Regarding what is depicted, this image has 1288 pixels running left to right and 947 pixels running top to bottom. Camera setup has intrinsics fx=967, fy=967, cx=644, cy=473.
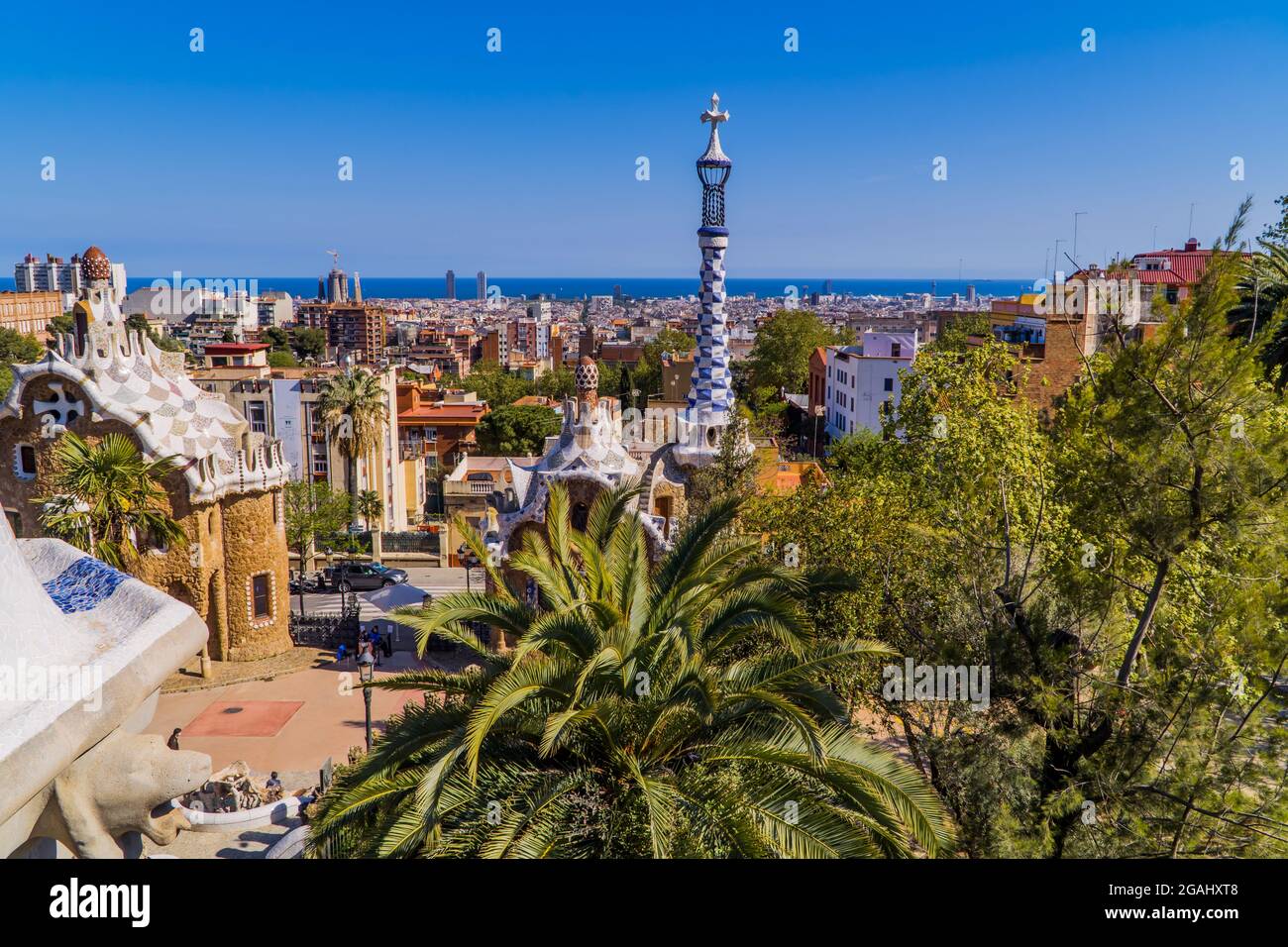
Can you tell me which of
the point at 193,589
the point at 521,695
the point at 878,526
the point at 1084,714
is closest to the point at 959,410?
the point at 878,526

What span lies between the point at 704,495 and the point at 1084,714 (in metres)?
11.7

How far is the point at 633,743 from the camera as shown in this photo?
8.34 meters

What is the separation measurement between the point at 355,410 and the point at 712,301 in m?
17.9

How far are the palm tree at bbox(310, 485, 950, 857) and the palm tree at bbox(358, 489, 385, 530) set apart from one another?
104 ft

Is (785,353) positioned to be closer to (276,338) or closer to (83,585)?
(83,585)

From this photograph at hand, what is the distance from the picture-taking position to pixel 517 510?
23.7m

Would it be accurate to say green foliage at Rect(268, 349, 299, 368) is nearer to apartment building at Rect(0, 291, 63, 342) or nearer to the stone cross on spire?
apartment building at Rect(0, 291, 63, 342)

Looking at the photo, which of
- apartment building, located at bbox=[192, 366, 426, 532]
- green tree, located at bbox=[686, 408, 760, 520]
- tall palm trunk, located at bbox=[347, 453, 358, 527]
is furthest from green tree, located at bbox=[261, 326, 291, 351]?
green tree, located at bbox=[686, 408, 760, 520]

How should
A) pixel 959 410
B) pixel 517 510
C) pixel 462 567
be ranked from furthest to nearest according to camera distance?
pixel 462 567, pixel 517 510, pixel 959 410

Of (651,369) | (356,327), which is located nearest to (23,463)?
(651,369)
